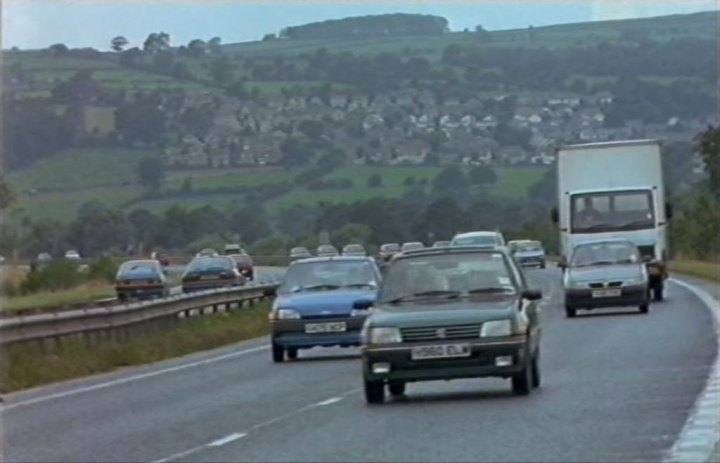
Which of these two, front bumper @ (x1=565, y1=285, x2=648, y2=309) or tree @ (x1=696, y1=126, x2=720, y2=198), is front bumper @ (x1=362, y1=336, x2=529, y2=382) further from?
tree @ (x1=696, y1=126, x2=720, y2=198)

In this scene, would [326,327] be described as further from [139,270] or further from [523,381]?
[139,270]

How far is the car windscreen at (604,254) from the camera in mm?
42906

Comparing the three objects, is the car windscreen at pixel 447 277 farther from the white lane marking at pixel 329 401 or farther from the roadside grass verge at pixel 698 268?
the roadside grass verge at pixel 698 268

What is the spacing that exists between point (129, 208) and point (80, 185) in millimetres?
6781

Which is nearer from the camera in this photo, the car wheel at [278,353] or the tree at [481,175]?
the car wheel at [278,353]

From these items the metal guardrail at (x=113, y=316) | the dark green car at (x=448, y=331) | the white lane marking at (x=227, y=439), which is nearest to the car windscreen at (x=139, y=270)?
the metal guardrail at (x=113, y=316)

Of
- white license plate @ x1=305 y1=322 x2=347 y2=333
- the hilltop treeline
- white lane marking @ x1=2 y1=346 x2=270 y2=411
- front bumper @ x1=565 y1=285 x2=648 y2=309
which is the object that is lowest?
white lane marking @ x1=2 y1=346 x2=270 y2=411

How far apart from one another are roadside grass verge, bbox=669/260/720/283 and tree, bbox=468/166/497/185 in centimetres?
3982

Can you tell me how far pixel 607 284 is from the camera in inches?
1634

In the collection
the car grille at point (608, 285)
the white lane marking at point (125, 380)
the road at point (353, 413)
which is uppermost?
the car grille at point (608, 285)

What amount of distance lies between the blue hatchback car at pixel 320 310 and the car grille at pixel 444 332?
8292mm

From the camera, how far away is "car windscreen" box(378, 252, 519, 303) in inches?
887

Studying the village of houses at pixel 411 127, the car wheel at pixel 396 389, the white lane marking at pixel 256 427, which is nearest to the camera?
the white lane marking at pixel 256 427

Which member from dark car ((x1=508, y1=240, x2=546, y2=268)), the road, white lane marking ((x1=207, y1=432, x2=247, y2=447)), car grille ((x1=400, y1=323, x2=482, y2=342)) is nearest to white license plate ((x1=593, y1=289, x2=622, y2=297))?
the road
